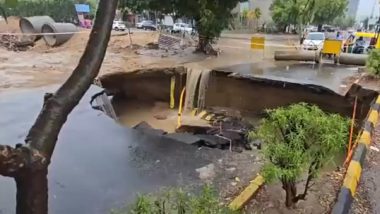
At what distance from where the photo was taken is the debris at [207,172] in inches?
207

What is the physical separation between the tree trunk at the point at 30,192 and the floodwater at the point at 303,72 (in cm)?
1088

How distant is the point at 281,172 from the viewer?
3.35m

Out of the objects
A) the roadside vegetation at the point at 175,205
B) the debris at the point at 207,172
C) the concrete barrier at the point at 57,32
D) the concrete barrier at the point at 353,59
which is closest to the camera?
Answer: the roadside vegetation at the point at 175,205

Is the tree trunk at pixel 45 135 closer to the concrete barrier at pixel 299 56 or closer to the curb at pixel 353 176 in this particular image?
the curb at pixel 353 176

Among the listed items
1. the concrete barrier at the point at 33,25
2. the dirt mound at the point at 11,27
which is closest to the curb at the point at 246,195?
the concrete barrier at the point at 33,25

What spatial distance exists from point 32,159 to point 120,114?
41.3 ft

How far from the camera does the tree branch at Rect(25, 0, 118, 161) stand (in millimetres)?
1541

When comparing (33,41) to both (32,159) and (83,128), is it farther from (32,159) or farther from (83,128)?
(32,159)

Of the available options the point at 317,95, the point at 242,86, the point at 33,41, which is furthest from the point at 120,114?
the point at 33,41

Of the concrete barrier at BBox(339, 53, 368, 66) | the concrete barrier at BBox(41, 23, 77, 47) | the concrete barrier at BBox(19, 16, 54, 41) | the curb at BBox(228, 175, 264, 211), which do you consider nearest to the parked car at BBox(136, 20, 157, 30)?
the concrete barrier at BBox(19, 16, 54, 41)

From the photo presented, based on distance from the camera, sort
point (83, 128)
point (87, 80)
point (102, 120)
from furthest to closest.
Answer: point (102, 120) → point (83, 128) → point (87, 80)

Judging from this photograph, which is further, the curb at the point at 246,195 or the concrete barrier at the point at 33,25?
the concrete barrier at the point at 33,25

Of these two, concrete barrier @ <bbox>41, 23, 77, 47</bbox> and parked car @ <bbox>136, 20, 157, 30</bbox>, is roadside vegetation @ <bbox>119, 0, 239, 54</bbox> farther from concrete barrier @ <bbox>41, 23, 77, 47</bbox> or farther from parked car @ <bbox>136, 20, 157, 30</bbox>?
parked car @ <bbox>136, 20, 157, 30</bbox>

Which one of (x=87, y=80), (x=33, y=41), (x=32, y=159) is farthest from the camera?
→ (x=33, y=41)
